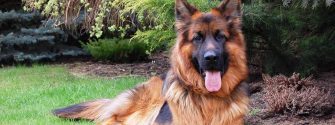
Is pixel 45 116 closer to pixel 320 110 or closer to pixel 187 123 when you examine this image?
pixel 187 123

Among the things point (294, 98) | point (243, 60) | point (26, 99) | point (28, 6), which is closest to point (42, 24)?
point (28, 6)

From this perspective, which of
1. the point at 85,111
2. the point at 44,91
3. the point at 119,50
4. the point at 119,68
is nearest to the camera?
the point at 85,111

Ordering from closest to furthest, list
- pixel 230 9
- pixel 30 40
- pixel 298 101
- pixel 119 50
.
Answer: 1. pixel 230 9
2. pixel 298 101
3. pixel 119 50
4. pixel 30 40

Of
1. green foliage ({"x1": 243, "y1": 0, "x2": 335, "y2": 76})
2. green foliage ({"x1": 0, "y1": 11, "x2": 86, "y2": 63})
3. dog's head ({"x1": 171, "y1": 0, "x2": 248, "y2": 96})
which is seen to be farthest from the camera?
green foliage ({"x1": 0, "y1": 11, "x2": 86, "y2": 63})

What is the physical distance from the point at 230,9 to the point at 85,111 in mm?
2401

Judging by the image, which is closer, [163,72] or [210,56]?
[210,56]

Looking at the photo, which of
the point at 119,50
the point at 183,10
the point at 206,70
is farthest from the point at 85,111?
the point at 119,50

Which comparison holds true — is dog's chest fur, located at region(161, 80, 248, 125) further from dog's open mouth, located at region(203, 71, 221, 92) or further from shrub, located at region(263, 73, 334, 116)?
shrub, located at region(263, 73, 334, 116)

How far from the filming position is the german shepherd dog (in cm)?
503

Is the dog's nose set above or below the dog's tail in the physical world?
above

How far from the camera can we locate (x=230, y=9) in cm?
521

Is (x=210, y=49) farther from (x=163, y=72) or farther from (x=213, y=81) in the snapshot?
(x=163, y=72)

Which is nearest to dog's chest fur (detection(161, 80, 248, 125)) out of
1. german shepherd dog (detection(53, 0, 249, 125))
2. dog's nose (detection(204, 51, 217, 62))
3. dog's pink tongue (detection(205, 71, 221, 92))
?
german shepherd dog (detection(53, 0, 249, 125))

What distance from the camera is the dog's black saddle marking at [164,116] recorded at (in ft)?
17.7
